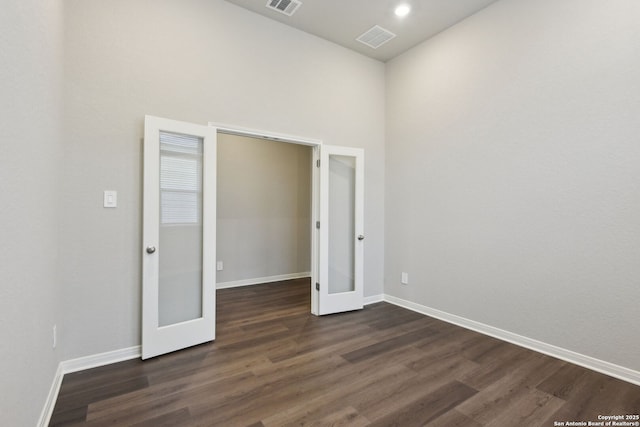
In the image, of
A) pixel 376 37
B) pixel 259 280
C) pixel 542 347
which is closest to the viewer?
pixel 542 347

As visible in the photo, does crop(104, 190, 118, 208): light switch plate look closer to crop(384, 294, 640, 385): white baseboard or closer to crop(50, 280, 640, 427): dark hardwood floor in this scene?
crop(50, 280, 640, 427): dark hardwood floor

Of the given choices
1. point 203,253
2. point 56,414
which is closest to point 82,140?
point 203,253

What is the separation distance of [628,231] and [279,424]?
296 centimetres

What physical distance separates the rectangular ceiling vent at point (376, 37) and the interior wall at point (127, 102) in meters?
1.00

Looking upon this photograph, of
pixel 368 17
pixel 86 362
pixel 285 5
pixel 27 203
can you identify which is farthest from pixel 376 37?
pixel 86 362

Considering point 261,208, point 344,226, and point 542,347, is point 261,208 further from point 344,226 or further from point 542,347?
point 542,347

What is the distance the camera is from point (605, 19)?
2451mm

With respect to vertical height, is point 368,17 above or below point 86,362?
above

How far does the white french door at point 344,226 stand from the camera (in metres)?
3.84

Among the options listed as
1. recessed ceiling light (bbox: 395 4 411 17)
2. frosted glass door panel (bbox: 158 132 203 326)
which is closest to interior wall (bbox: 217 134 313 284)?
frosted glass door panel (bbox: 158 132 203 326)

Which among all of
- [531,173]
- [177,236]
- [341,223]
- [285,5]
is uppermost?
[285,5]

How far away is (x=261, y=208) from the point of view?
18.0 feet

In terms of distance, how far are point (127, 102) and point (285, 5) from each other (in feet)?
6.36

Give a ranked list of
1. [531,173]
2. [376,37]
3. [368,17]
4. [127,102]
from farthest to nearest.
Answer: [376,37] → [368,17] → [531,173] → [127,102]
